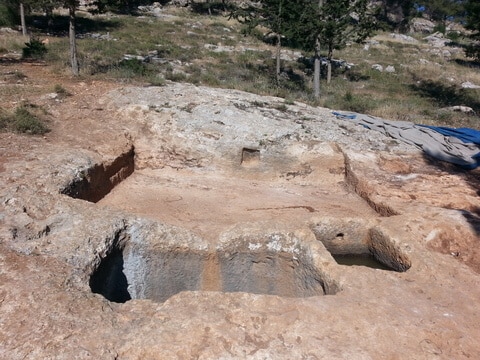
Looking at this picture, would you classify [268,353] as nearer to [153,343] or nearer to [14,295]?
[153,343]

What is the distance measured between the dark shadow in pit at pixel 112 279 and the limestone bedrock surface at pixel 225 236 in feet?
0.14

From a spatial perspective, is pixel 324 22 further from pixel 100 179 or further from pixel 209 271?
pixel 209 271

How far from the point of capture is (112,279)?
6824 millimetres

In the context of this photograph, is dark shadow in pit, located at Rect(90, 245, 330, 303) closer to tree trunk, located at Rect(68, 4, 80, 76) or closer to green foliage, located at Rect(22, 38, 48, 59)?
tree trunk, located at Rect(68, 4, 80, 76)

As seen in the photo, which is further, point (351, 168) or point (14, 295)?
point (351, 168)

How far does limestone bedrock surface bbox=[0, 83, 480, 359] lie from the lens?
4719mm

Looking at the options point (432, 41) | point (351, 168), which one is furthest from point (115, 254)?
point (432, 41)

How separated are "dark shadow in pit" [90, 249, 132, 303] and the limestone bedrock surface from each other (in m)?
0.04

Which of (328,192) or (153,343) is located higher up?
(153,343)

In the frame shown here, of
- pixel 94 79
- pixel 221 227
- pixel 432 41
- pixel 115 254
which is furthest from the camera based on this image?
pixel 432 41

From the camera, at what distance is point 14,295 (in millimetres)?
4801

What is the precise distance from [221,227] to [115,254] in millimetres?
2035

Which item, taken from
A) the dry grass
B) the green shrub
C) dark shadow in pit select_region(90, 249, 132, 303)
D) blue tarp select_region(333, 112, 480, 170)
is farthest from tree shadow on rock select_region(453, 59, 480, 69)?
dark shadow in pit select_region(90, 249, 132, 303)

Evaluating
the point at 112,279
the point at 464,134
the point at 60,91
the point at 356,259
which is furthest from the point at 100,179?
the point at 464,134
